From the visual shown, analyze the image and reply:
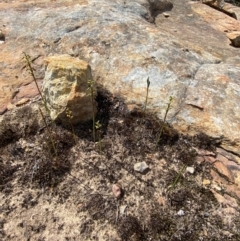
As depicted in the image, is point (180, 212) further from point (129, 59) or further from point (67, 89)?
point (129, 59)

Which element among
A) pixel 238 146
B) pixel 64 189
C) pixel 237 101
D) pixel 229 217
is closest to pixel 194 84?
pixel 237 101

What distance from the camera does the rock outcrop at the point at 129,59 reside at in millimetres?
4734

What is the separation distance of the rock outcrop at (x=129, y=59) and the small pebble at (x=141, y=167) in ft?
2.73

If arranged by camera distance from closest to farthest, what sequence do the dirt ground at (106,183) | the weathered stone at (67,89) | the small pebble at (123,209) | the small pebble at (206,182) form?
1. the dirt ground at (106,183)
2. the small pebble at (123,209)
3. the small pebble at (206,182)
4. the weathered stone at (67,89)

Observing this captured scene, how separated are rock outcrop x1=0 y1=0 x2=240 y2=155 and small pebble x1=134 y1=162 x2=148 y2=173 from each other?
0.83m

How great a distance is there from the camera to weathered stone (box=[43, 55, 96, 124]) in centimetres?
432

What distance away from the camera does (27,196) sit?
376 centimetres

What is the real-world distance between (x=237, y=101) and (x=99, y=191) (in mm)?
2537

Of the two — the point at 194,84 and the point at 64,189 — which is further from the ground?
the point at 194,84

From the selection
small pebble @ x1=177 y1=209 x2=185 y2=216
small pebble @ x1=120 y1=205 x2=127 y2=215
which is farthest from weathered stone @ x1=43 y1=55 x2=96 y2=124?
small pebble @ x1=177 y1=209 x2=185 y2=216

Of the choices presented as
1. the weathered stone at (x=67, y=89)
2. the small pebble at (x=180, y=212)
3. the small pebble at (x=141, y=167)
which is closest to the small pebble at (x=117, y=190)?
the small pebble at (x=141, y=167)

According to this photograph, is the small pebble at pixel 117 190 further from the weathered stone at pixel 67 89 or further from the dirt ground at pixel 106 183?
the weathered stone at pixel 67 89

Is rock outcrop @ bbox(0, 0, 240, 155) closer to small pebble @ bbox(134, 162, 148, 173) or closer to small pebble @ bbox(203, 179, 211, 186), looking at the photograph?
small pebble @ bbox(203, 179, 211, 186)

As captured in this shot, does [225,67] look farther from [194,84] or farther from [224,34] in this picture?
[224,34]
